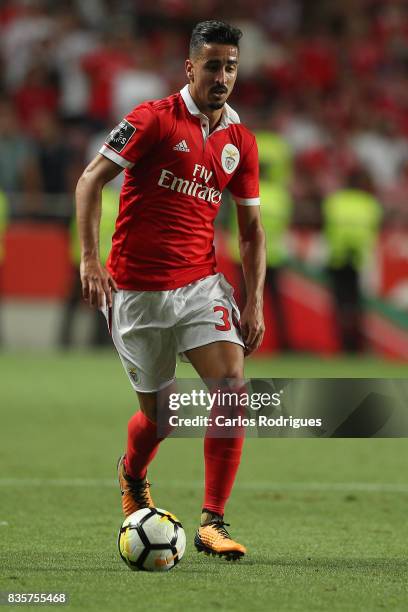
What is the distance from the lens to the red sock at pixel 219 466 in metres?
5.56

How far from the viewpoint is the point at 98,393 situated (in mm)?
12227

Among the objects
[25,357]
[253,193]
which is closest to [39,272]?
[25,357]

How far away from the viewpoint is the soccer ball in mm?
5117

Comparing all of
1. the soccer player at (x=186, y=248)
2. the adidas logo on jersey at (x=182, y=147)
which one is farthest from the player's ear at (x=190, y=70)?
the adidas logo on jersey at (x=182, y=147)

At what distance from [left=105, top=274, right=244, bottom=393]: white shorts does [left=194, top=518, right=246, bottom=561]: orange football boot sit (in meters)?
0.62

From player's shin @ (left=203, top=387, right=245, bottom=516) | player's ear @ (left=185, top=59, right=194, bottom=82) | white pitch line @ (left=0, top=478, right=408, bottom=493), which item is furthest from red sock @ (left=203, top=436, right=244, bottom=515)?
white pitch line @ (left=0, top=478, right=408, bottom=493)

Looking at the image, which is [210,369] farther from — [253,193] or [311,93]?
[311,93]

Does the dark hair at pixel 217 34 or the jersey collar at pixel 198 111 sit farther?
the jersey collar at pixel 198 111

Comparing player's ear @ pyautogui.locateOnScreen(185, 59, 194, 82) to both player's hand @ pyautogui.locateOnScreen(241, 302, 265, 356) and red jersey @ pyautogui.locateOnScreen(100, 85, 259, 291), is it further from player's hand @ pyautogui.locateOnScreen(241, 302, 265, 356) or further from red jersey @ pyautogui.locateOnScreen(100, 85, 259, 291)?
player's hand @ pyautogui.locateOnScreen(241, 302, 265, 356)

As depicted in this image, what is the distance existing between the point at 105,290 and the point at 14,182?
35.4ft

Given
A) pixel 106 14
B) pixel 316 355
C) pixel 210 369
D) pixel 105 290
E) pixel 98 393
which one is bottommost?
pixel 316 355

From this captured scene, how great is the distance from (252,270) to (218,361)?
0.53 meters

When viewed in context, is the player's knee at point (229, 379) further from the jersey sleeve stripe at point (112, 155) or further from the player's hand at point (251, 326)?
the jersey sleeve stripe at point (112, 155)

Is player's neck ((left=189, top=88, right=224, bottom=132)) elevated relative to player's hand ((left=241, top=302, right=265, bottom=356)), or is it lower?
elevated
